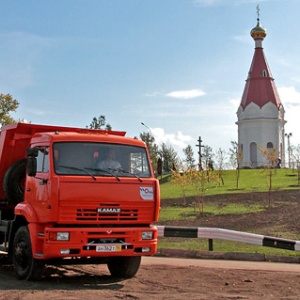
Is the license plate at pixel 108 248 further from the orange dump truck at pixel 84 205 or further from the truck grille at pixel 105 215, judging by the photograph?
the truck grille at pixel 105 215

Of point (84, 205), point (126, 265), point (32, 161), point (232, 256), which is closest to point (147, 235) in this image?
point (126, 265)

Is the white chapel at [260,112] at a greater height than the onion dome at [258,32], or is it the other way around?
the onion dome at [258,32]

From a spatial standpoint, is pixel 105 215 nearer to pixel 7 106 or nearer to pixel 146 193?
pixel 146 193

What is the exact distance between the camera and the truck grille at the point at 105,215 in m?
10.6

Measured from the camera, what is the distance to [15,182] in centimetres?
1288

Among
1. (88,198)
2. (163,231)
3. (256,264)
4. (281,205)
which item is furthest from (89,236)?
(281,205)

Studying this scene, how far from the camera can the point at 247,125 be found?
82.6m

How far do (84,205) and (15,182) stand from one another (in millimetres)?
2977

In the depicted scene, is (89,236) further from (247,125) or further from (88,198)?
(247,125)

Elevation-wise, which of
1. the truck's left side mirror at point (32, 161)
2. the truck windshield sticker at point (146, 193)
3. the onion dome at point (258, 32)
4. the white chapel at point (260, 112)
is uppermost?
the onion dome at point (258, 32)

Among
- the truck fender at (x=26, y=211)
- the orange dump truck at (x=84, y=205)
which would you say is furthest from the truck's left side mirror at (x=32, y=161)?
the truck fender at (x=26, y=211)

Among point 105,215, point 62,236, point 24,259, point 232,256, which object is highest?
point 105,215

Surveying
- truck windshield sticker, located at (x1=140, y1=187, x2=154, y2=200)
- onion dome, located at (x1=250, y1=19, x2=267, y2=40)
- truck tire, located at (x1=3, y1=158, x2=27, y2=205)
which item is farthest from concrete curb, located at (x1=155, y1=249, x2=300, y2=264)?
onion dome, located at (x1=250, y1=19, x2=267, y2=40)

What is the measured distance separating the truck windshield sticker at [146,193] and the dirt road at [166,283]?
172 centimetres
